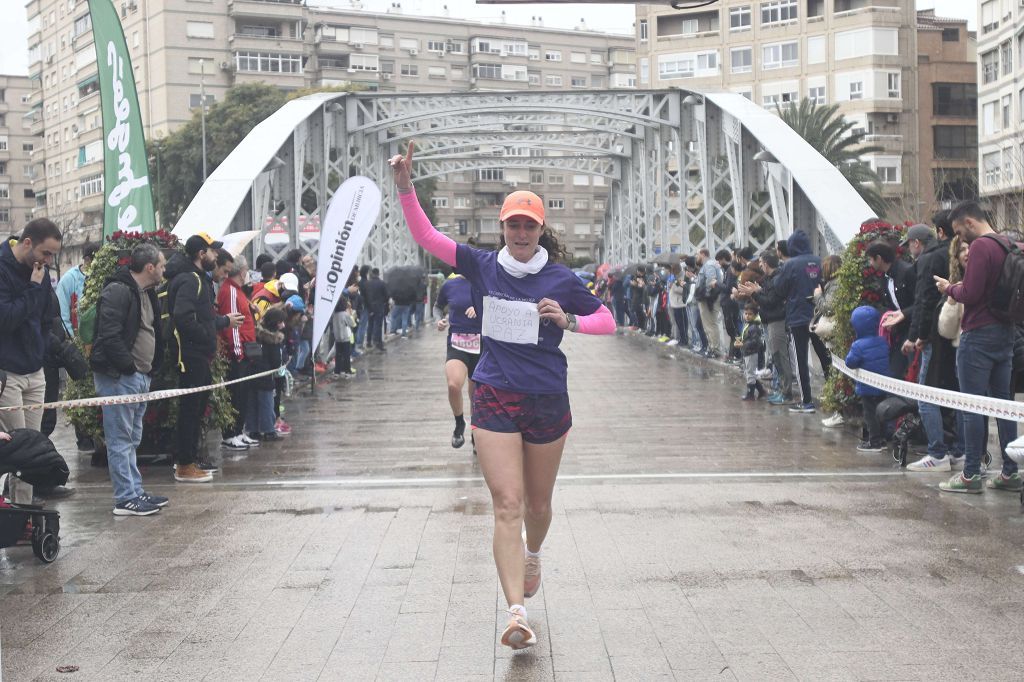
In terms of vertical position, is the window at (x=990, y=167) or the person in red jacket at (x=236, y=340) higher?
the window at (x=990, y=167)

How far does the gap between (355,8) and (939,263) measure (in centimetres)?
9829

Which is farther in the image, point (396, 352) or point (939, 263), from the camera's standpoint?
point (396, 352)

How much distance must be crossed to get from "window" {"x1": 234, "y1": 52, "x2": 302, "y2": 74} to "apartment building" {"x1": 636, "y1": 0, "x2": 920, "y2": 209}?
90.3 feet

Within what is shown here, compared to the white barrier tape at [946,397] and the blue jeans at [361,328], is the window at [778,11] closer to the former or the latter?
the blue jeans at [361,328]

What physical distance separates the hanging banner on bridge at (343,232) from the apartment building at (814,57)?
2174 inches

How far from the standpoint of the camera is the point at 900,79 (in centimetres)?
7206

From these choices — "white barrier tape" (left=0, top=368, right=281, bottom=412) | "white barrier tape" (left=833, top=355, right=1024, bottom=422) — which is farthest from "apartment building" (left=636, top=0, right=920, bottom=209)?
"white barrier tape" (left=0, top=368, right=281, bottom=412)

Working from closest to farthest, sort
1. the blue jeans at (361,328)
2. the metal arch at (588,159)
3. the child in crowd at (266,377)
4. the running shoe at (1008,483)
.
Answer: the running shoe at (1008,483), the child in crowd at (266,377), the metal arch at (588,159), the blue jeans at (361,328)

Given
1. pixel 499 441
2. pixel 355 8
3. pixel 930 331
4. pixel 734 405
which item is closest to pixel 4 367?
pixel 499 441

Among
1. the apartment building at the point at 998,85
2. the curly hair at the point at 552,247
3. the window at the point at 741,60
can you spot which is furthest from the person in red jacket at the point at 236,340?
the window at the point at 741,60

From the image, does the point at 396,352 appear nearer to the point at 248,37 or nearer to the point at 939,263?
the point at 939,263

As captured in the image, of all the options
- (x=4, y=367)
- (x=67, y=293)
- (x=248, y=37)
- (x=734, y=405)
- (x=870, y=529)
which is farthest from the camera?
(x=248, y=37)

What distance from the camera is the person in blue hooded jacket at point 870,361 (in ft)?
36.0

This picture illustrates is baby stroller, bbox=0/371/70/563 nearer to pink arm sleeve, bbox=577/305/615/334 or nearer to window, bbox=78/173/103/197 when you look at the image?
pink arm sleeve, bbox=577/305/615/334
